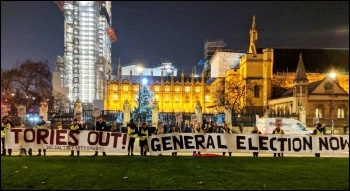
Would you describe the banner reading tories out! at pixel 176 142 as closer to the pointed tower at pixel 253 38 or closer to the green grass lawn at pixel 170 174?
the green grass lawn at pixel 170 174

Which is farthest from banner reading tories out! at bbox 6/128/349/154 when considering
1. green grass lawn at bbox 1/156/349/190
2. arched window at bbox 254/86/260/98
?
arched window at bbox 254/86/260/98

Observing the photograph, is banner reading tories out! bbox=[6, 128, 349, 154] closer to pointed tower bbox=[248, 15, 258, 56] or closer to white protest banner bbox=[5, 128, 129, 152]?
white protest banner bbox=[5, 128, 129, 152]

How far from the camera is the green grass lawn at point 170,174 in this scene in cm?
1144

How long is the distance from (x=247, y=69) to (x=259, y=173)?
70.8 m

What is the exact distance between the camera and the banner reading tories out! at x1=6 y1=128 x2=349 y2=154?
789 inches

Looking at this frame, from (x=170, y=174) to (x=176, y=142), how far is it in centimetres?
667

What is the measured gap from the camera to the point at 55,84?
346 feet

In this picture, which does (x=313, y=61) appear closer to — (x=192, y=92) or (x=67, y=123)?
(x=192, y=92)

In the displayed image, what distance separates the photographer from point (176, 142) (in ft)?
67.0

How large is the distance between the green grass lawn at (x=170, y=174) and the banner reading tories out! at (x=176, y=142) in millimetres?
2380

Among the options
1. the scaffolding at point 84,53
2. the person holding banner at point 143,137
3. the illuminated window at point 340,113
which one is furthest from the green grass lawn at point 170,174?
the scaffolding at point 84,53

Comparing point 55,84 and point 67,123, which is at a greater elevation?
point 55,84

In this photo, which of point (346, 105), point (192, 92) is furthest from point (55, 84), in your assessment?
point (346, 105)

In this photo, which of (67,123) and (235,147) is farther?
(67,123)
